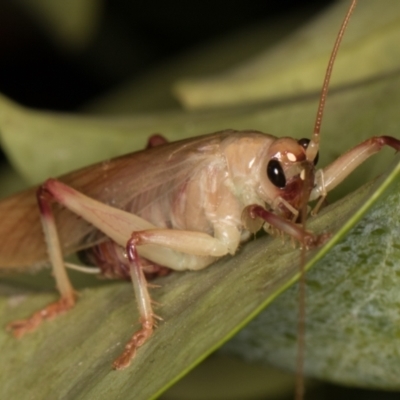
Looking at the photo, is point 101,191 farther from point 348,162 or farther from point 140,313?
point 348,162

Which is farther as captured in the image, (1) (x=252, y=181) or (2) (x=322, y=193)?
(1) (x=252, y=181)

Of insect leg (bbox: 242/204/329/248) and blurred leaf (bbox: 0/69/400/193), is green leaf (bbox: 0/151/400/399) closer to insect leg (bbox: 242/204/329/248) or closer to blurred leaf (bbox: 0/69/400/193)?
insect leg (bbox: 242/204/329/248)

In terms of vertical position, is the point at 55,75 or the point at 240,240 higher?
the point at 55,75

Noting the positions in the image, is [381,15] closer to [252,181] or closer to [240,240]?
[252,181]

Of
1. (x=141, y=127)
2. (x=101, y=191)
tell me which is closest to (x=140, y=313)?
(x=101, y=191)

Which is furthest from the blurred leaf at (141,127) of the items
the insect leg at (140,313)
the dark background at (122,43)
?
the dark background at (122,43)

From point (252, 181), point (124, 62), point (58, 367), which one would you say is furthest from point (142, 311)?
point (124, 62)
